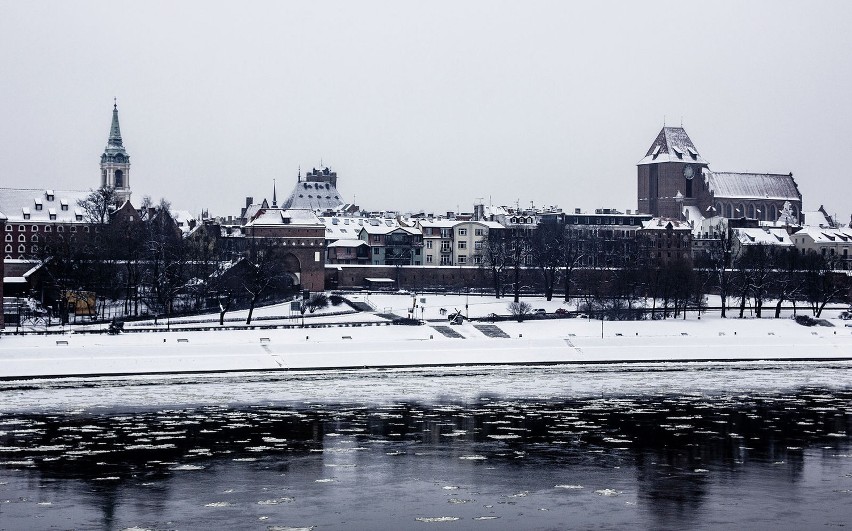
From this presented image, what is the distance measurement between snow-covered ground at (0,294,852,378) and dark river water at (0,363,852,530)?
7891mm

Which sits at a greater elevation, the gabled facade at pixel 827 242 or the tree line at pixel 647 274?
the gabled facade at pixel 827 242

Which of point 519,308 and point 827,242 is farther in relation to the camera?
point 827,242

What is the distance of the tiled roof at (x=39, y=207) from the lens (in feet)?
395

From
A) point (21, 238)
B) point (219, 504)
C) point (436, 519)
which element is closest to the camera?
point (436, 519)

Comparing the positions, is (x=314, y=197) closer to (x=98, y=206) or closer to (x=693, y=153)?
(x=693, y=153)

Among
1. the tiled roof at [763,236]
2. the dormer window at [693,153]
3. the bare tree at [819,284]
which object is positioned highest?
the dormer window at [693,153]

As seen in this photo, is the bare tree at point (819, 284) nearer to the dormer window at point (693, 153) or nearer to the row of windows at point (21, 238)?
the dormer window at point (693, 153)

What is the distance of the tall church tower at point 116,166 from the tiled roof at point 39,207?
2590cm

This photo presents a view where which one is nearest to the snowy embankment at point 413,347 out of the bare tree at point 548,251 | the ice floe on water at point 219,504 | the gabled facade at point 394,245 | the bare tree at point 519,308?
the bare tree at point 519,308

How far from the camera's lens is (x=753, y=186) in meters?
158

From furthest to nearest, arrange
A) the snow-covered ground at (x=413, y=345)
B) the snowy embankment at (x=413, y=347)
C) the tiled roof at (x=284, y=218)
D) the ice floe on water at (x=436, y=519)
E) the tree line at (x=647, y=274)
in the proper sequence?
the tiled roof at (x=284, y=218) < the tree line at (x=647, y=274) < the snow-covered ground at (x=413, y=345) < the snowy embankment at (x=413, y=347) < the ice floe on water at (x=436, y=519)

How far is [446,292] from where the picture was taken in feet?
361

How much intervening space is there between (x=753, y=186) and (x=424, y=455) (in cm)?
13111

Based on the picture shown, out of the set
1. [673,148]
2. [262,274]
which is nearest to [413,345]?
[262,274]
